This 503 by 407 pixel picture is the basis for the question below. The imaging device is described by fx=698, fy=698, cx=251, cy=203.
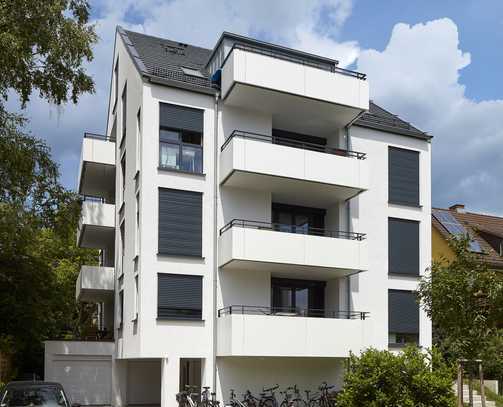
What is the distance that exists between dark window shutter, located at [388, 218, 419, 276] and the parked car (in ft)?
42.4

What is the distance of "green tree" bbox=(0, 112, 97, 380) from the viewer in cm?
2077

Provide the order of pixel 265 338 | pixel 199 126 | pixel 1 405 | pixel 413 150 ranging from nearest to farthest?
pixel 1 405 < pixel 265 338 < pixel 199 126 < pixel 413 150

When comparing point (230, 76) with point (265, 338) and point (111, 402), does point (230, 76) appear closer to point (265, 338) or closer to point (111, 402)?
point (265, 338)

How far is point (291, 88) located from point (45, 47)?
7.63m

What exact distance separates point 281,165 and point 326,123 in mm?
3569

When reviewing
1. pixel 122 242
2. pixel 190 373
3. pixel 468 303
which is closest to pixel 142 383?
pixel 190 373

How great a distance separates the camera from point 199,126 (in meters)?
22.4

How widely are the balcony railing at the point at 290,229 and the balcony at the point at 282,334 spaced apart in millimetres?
2599

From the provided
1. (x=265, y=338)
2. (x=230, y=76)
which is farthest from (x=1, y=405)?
(x=230, y=76)

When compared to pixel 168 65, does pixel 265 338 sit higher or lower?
lower

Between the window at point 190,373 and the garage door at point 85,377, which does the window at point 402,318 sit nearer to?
the window at point 190,373

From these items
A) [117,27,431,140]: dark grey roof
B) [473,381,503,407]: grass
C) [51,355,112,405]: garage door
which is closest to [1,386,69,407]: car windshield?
[51,355,112,405]: garage door

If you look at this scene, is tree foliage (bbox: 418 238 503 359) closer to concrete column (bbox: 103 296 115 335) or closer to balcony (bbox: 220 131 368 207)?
balcony (bbox: 220 131 368 207)

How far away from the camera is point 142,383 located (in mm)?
25219
